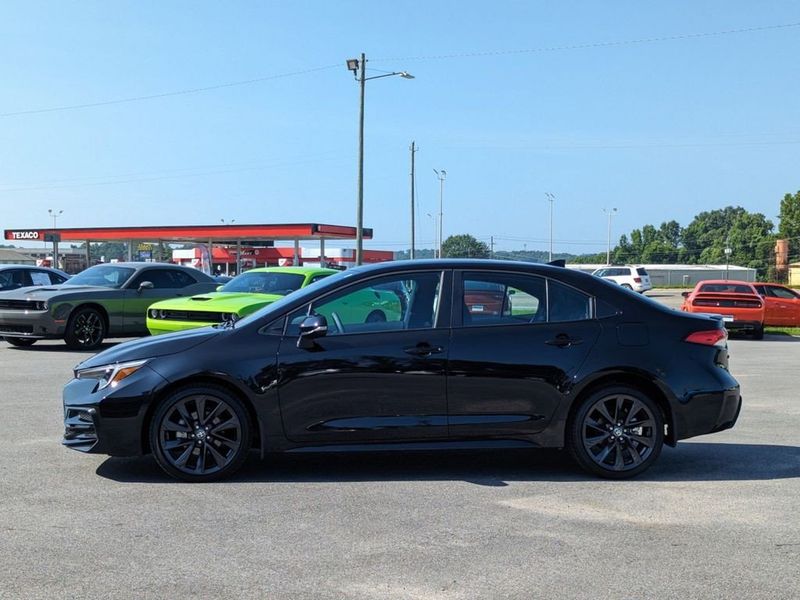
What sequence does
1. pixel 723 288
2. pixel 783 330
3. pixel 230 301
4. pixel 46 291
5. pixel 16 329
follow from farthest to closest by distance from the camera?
pixel 783 330 → pixel 723 288 → pixel 46 291 → pixel 16 329 → pixel 230 301

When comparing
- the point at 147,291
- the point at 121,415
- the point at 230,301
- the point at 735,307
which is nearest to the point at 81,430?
the point at 121,415

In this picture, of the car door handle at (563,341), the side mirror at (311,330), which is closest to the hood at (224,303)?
the side mirror at (311,330)

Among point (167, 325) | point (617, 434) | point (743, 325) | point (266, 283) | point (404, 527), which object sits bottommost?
point (404, 527)

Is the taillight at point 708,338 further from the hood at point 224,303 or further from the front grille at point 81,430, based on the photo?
the hood at point 224,303

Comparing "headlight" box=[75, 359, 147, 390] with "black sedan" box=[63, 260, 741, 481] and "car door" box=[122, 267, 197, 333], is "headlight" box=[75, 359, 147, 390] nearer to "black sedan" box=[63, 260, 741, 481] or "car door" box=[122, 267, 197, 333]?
"black sedan" box=[63, 260, 741, 481]

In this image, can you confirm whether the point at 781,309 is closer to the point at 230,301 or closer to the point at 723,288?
the point at 723,288

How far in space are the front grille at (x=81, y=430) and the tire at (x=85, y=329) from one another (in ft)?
31.1

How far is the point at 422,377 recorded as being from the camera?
6.25m

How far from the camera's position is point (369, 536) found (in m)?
5.01

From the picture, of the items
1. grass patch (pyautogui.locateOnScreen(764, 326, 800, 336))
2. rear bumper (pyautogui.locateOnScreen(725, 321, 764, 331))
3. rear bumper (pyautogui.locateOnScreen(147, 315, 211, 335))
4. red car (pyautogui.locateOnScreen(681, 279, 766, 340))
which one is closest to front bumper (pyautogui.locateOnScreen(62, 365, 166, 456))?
rear bumper (pyautogui.locateOnScreen(147, 315, 211, 335))

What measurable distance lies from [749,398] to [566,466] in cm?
483

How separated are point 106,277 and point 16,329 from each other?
6.19ft

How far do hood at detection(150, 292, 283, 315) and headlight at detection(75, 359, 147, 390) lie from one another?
590cm

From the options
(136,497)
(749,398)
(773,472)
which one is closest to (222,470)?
(136,497)
